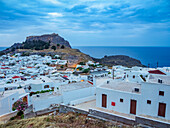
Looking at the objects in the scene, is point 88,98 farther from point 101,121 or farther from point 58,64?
point 58,64

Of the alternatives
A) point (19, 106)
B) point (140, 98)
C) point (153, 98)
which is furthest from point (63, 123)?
point (19, 106)

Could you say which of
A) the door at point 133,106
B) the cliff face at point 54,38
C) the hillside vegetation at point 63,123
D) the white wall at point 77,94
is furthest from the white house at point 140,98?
the cliff face at point 54,38

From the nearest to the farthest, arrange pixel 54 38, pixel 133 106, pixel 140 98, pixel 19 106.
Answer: pixel 140 98 → pixel 133 106 → pixel 19 106 → pixel 54 38

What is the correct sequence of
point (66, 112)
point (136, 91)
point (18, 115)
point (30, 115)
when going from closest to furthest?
1. point (136, 91)
2. point (66, 112)
3. point (30, 115)
4. point (18, 115)

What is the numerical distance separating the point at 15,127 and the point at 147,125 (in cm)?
885

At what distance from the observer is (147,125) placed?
8.45 meters

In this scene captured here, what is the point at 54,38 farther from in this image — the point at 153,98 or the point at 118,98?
the point at 153,98

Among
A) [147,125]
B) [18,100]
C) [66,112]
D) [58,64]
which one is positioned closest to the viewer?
[147,125]

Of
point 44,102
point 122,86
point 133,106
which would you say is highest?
point 122,86

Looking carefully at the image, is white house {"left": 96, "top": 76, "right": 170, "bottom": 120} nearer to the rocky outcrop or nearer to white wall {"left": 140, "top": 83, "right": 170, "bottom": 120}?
white wall {"left": 140, "top": 83, "right": 170, "bottom": 120}

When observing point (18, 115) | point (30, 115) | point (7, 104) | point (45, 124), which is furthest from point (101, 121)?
point (7, 104)

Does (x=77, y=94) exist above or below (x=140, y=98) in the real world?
below

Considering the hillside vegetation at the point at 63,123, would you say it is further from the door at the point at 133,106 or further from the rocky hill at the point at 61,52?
the rocky hill at the point at 61,52

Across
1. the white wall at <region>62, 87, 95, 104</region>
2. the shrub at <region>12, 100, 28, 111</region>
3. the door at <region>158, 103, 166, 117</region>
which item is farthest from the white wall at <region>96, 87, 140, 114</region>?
the shrub at <region>12, 100, 28, 111</region>
